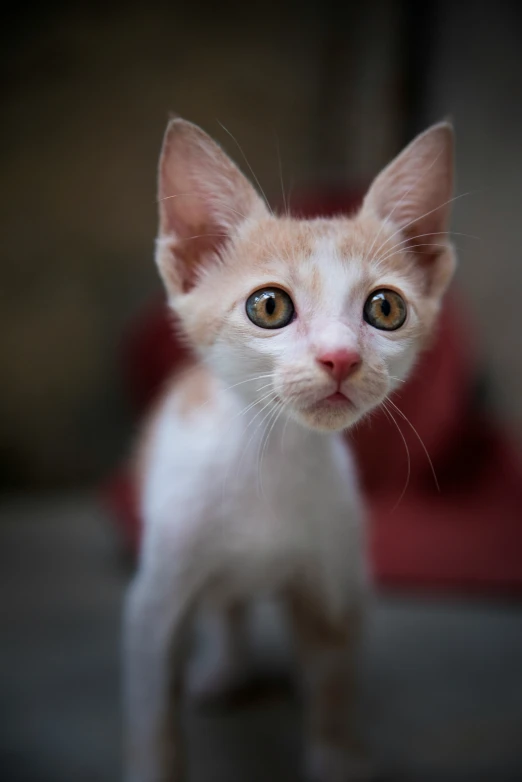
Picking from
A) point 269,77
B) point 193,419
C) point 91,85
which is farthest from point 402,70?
point 193,419

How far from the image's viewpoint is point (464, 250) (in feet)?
2.28

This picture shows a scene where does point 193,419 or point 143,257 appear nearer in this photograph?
point 193,419

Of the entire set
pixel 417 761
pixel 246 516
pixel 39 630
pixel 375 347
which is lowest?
pixel 417 761

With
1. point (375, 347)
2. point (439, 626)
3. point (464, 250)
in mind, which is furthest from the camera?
point (439, 626)

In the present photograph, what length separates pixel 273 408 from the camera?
610 millimetres

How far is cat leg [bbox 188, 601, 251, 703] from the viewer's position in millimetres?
988

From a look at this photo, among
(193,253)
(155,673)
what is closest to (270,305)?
(193,253)

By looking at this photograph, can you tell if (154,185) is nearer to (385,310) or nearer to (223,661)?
(385,310)

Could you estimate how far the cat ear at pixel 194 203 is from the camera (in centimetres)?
57

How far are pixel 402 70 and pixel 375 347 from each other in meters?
0.38

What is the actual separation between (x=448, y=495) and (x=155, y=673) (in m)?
0.81

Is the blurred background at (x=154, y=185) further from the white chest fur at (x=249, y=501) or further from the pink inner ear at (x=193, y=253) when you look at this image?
the white chest fur at (x=249, y=501)

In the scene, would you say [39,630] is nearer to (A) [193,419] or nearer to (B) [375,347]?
(A) [193,419]

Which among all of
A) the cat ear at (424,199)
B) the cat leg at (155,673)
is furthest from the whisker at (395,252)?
the cat leg at (155,673)
